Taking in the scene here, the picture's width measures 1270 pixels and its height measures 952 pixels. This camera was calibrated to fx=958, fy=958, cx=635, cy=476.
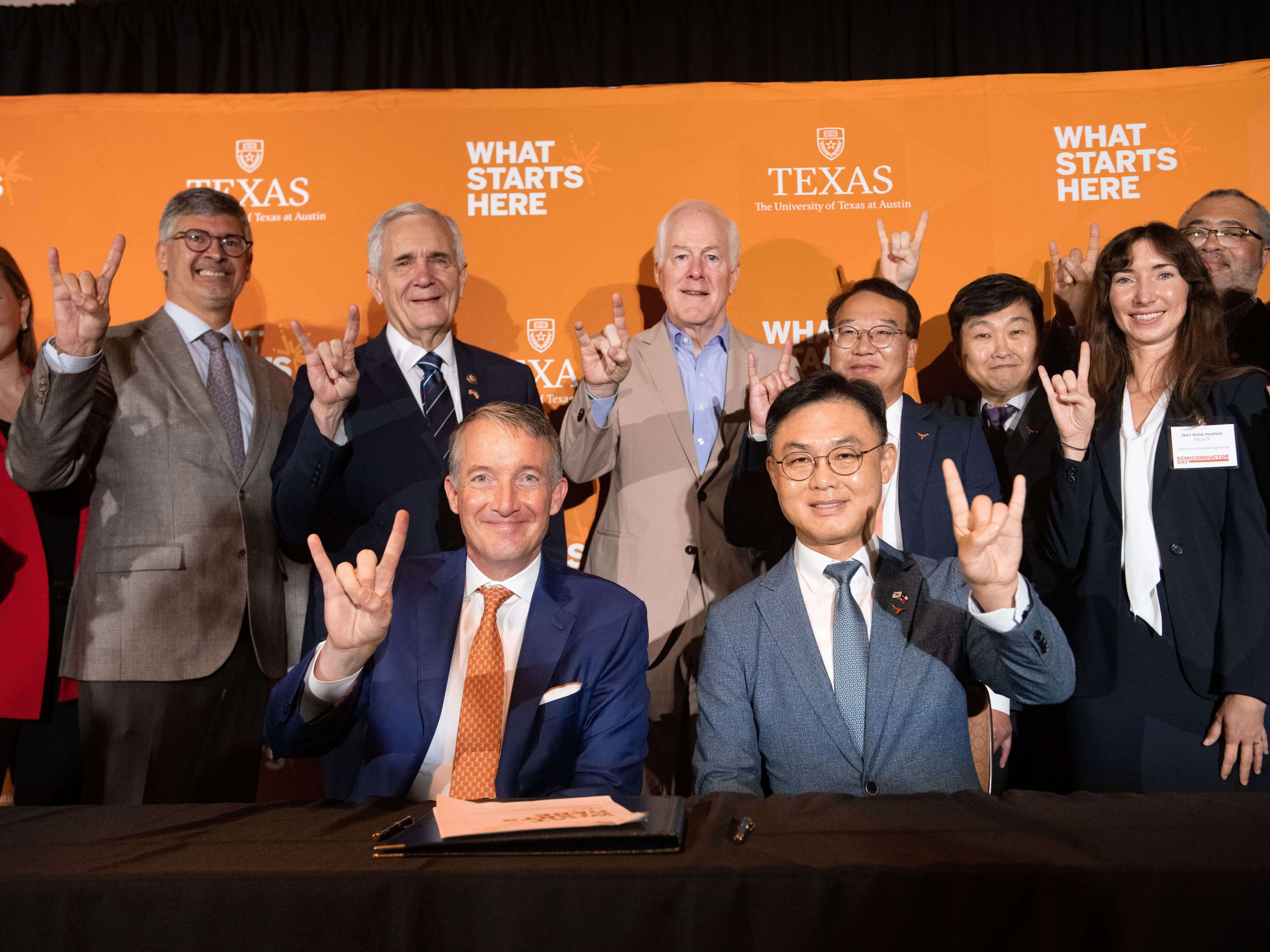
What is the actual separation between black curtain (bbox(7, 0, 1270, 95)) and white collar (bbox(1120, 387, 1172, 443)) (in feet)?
6.83

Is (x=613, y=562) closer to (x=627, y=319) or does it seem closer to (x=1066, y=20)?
(x=627, y=319)

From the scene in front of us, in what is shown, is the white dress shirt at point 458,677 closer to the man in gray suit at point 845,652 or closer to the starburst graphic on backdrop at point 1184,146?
the man in gray suit at point 845,652

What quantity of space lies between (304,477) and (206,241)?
40.1 inches

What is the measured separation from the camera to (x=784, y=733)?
6.43 ft

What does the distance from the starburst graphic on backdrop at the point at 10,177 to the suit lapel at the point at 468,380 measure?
2.17 m

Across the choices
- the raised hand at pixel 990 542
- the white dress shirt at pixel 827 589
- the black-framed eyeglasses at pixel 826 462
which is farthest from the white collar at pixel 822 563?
the raised hand at pixel 990 542

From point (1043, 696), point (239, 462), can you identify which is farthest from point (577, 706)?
point (239, 462)

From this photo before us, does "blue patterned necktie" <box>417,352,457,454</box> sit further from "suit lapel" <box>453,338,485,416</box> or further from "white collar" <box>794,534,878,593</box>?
"white collar" <box>794,534,878,593</box>

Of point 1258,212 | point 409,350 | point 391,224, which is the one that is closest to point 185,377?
point 409,350

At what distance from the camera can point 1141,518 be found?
2.52 m

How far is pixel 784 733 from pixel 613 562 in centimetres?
119

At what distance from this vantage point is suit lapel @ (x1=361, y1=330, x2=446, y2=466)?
114 inches

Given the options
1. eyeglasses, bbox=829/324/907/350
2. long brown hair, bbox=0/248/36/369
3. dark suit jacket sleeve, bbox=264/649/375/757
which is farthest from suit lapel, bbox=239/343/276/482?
eyeglasses, bbox=829/324/907/350

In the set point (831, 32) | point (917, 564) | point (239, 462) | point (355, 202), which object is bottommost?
point (917, 564)
